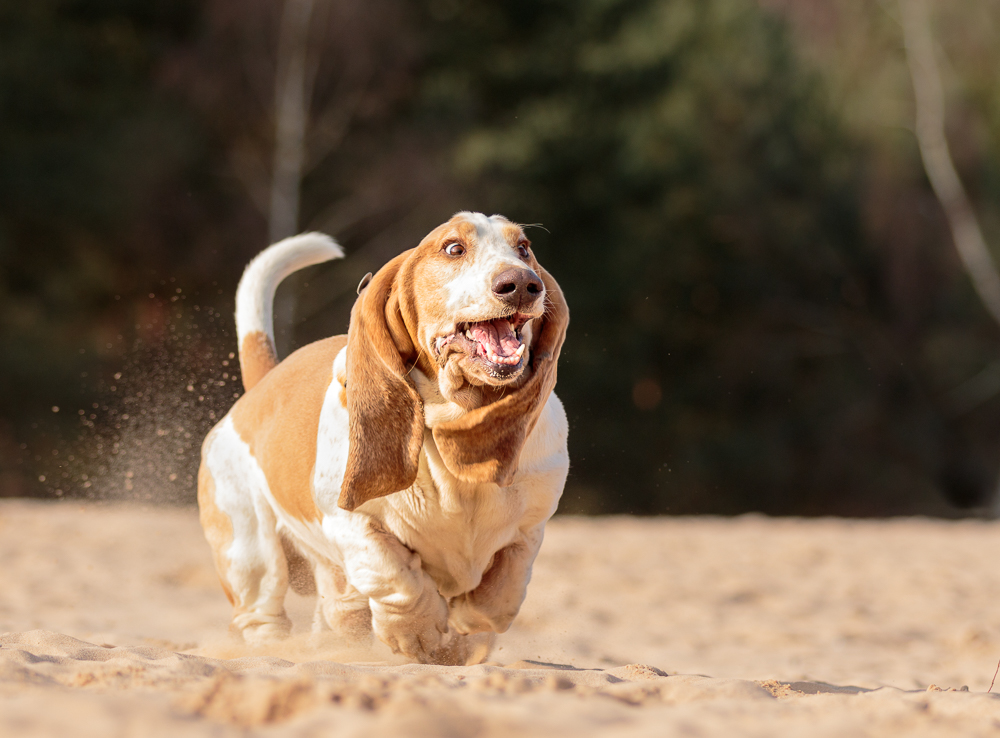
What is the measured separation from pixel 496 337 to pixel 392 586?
822 mm

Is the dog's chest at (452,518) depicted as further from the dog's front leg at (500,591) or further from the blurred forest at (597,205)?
the blurred forest at (597,205)

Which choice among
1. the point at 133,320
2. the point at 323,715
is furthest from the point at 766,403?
the point at 323,715

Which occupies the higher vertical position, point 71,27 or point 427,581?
point 71,27

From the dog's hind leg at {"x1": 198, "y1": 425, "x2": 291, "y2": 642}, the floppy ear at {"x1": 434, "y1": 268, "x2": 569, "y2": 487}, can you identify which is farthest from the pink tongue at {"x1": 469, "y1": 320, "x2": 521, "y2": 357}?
the dog's hind leg at {"x1": 198, "y1": 425, "x2": 291, "y2": 642}

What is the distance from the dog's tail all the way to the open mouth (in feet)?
4.94

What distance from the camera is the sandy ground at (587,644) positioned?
6.72 ft

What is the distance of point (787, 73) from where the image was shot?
18.0 metres

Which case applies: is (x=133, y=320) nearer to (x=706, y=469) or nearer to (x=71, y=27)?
(x=71, y=27)

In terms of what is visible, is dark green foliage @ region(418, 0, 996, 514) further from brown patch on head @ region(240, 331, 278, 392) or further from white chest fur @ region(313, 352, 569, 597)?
white chest fur @ region(313, 352, 569, 597)

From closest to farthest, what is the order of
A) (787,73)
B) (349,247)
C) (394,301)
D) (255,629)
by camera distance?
(394,301) → (255,629) → (349,247) → (787,73)

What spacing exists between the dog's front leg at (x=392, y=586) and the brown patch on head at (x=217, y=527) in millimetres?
851

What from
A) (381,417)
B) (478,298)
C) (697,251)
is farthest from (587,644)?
(697,251)

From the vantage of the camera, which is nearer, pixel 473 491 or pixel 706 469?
pixel 473 491

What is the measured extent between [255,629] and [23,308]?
37.7ft
